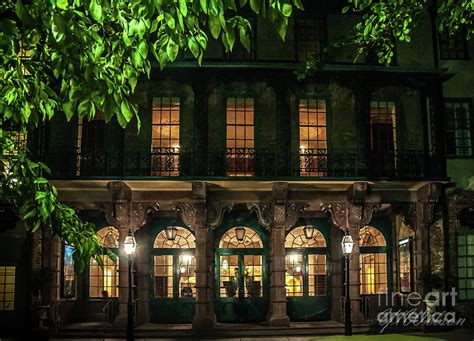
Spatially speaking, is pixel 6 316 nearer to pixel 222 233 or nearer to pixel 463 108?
pixel 222 233

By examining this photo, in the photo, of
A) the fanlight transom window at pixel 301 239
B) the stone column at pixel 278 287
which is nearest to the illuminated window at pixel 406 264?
the fanlight transom window at pixel 301 239

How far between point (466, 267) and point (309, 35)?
397 inches

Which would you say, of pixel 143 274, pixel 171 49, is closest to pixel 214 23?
pixel 171 49

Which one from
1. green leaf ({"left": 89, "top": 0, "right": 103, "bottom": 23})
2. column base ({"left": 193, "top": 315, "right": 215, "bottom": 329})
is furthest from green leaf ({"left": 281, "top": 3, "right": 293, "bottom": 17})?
column base ({"left": 193, "top": 315, "right": 215, "bottom": 329})

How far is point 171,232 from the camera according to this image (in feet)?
78.2

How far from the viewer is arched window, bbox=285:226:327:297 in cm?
2388

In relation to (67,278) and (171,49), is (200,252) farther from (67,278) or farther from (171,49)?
(171,49)

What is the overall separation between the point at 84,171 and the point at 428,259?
11923 mm

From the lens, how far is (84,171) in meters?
21.1

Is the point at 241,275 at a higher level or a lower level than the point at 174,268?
lower

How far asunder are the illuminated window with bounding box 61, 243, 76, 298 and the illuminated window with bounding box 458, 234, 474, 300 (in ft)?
45.4

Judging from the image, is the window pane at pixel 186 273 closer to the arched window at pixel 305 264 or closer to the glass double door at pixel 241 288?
the glass double door at pixel 241 288

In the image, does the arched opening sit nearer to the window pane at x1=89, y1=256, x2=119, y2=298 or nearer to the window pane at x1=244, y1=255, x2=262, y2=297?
the window pane at x1=244, y1=255, x2=262, y2=297

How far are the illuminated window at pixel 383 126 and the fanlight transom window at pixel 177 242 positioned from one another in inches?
299
